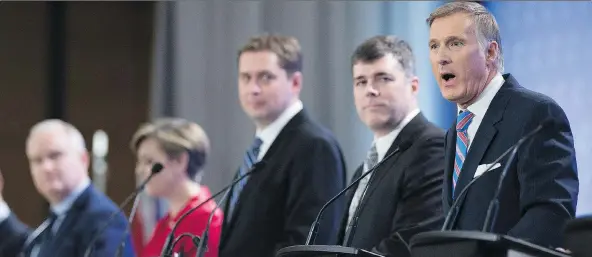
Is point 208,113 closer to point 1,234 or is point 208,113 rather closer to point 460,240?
point 1,234

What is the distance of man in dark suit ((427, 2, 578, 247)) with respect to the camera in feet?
9.39

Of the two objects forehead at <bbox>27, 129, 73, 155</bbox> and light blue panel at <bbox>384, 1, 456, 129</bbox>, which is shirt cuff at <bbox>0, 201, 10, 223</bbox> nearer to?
forehead at <bbox>27, 129, 73, 155</bbox>

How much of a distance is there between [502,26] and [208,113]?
6.83ft

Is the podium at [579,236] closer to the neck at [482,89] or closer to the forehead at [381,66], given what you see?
the neck at [482,89]

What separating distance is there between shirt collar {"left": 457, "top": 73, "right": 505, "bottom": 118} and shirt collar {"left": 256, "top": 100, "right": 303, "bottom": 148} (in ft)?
4.62

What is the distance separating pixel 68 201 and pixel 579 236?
11.1 ft

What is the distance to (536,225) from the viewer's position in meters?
2.82

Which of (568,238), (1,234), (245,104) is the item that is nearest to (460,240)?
(568,238)

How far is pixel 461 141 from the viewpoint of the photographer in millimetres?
3238

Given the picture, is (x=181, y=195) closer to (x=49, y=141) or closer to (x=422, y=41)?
(x=49, y=141)

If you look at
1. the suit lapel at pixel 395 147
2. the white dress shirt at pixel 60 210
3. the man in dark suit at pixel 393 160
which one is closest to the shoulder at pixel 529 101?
the man in dark suit at pixel 393 160

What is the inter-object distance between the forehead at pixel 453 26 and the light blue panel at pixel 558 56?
1.79 metres

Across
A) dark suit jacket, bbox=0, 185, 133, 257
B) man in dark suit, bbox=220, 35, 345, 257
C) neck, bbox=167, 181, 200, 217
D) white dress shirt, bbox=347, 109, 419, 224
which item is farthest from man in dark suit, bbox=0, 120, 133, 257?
white dress shirt, bbox=347, 109, 419, 224

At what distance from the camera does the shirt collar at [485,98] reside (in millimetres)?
3205
